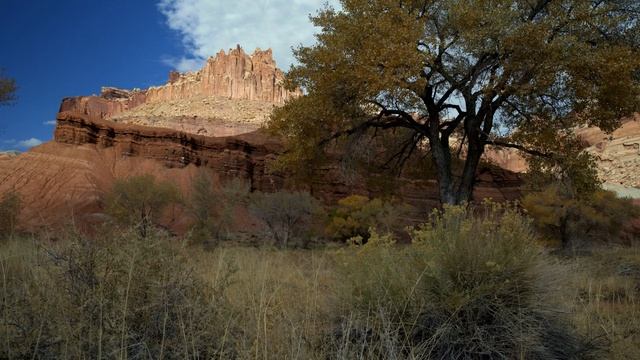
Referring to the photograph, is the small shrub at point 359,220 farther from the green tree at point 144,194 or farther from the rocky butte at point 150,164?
the green tree at point 144,194

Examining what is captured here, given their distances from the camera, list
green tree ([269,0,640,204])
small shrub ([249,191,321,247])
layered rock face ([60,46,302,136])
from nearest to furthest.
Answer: green tree ([269,0,640,204])
small shrub ([249,191,321,247])
layered rock face ([60,46,302,136])

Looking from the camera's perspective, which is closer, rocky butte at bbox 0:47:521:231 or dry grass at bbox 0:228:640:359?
dry grass at bbox 0:228:640:359

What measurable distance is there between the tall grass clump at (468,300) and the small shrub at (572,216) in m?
32.9

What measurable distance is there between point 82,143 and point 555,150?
56.7 metres

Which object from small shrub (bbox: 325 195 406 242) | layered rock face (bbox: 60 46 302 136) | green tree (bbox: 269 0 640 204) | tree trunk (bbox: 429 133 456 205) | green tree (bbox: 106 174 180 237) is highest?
layered rock face (bbox: 60 46 302 136)

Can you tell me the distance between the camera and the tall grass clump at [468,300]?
2902 millimetres

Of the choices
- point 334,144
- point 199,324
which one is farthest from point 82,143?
point 199,324

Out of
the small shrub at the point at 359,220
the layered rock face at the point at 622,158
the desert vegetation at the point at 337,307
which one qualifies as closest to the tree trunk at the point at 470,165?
the desert vegetation at the point at 337,307

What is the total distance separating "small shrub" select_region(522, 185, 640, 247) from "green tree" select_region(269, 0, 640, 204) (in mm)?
25621

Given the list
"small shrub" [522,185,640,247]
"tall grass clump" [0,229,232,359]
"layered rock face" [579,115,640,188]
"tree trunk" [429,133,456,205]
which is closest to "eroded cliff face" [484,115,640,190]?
"layered rock face" [579,115,640,188]

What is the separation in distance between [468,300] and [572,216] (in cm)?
3760

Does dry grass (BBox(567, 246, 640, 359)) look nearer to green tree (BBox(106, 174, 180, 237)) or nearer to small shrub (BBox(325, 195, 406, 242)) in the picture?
green tree (BBox(106, 174, 180, 237))

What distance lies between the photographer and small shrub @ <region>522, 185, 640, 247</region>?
34.1 metres

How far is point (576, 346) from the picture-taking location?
10.3ft
